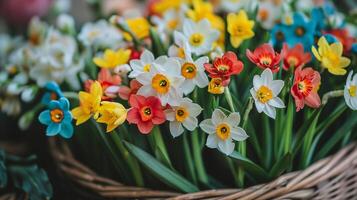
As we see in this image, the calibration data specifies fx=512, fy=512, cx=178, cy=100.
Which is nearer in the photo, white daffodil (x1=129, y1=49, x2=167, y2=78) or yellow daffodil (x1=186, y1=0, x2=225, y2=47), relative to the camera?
white daffodil (x1=129, y1=49, x2=167, y2=78)

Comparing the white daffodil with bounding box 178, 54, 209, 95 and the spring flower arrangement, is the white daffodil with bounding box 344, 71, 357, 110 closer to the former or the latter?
the spring flower arrangement

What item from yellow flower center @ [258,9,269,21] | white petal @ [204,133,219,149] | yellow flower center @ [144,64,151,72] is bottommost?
white petal @ [204,133,219,149]

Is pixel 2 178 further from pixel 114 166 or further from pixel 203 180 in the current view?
pixel 203 180

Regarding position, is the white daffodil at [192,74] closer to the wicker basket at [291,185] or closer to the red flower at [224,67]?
the red flower at [224,67]

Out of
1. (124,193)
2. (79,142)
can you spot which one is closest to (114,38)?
(79,142)

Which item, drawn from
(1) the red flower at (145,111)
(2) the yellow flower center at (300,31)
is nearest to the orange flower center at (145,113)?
(1) the red flower at (145,111)

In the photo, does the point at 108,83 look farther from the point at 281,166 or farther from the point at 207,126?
the point at 281,166

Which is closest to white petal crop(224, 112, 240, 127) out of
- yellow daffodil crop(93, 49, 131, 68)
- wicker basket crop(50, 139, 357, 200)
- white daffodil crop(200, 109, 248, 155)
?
white daffodil crop(200, 109, 248, 155)

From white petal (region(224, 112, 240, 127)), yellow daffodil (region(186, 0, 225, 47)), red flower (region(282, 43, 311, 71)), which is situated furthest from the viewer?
yellow daffodil (region(186, 0, 225, 47))
